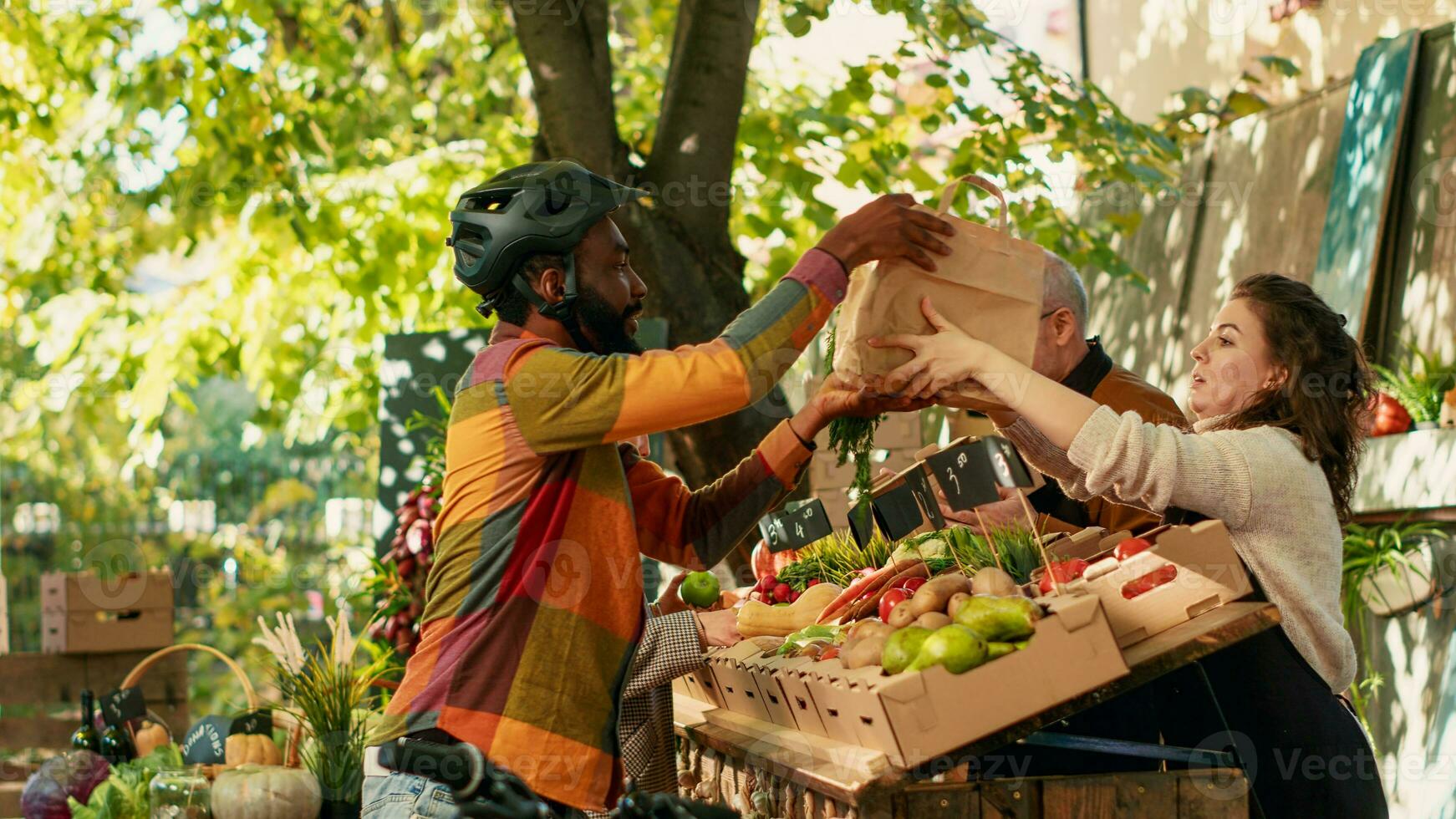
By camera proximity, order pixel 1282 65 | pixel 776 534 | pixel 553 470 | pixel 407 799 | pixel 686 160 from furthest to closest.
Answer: pixel 1282 65 → pixel 686 160 → pixel 776 534 → pixel 553 470 → pixel 407 799

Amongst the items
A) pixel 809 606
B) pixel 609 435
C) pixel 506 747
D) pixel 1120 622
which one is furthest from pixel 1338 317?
pixel 506 747

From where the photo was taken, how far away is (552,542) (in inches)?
79.4

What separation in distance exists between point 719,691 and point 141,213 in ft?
18.1

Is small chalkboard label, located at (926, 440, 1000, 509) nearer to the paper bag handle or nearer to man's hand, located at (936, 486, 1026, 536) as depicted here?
the paper bag handle

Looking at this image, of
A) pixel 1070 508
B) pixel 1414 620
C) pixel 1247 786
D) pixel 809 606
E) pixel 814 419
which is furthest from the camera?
pixel 1414 620

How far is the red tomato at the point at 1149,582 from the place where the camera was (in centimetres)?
220

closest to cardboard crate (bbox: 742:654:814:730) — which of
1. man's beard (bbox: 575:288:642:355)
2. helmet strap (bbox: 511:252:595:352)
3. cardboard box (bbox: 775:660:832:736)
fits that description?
cardboard box (bbox: 775:660:832:736)

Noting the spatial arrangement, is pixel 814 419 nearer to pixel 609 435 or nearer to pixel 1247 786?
pixel 609 435

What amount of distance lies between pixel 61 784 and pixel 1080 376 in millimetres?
3420

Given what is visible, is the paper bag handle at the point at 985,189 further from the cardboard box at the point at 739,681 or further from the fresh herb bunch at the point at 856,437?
the cardboard box at the point at 739,681

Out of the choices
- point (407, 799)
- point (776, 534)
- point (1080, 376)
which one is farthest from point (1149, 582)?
point (407, 799)

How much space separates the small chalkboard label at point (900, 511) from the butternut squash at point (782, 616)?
317mm

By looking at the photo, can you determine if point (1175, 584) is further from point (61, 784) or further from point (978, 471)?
point (61, 784)

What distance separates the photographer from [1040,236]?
5730 millimetres
